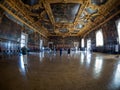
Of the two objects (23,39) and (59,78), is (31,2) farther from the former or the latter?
(59,78)

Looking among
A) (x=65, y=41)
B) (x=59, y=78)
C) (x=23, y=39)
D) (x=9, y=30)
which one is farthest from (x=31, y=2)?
(x=65, y=41)

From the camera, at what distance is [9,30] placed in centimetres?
1377

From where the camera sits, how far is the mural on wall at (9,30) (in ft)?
40.3

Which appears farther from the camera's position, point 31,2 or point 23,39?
point 23,39

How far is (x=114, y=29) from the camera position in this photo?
16.5 m

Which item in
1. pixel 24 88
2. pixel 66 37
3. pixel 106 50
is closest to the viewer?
pixel 24 88

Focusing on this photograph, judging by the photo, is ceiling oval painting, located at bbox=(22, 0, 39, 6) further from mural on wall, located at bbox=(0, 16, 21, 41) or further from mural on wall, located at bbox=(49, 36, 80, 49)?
mural on wall, located at bbox=(49, 36, 80, 49)

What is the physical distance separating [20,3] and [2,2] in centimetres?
239

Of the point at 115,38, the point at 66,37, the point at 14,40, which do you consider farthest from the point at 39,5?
the point at 66,37

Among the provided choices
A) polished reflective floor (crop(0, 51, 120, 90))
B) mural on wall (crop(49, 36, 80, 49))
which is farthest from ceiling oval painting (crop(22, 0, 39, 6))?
mural on wall (crop(49, 36, 80, 49))

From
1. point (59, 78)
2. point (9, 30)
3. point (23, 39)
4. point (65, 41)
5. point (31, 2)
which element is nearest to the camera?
point (59, 78)

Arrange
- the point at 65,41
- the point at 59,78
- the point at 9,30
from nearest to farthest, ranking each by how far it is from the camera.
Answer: the point at 59,78 → the point at 9,30 → the point at 65,41

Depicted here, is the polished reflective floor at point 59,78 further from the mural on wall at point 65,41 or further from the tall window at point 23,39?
the mural on wall at point 65,41

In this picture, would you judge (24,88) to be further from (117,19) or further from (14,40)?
(117,19)
